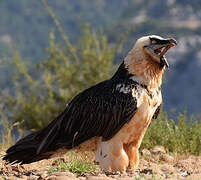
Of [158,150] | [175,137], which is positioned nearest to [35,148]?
[158,150]

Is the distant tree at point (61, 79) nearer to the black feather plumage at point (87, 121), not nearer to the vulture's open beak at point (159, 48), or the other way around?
the black feather plumage at point (87, 121)

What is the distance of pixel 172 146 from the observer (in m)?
8.27

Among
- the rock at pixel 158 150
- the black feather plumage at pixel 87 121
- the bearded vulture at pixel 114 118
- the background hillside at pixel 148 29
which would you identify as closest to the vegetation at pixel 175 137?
the rock at pixel 158 150

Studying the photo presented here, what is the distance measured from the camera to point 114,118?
5.89m

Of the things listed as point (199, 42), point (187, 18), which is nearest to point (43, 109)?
point (199, 42)

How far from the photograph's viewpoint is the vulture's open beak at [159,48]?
598 centimetres

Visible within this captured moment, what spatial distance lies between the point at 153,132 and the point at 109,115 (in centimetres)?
274

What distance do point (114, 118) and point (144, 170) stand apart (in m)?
0.73

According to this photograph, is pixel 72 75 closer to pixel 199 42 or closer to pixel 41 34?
pixel 199 42

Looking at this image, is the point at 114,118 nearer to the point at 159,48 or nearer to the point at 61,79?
the point at 159,48

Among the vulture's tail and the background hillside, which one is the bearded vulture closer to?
the vulture's tail

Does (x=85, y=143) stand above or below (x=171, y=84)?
above

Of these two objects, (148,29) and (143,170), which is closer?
(143,170)

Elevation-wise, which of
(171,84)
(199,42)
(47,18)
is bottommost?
(171,84)
